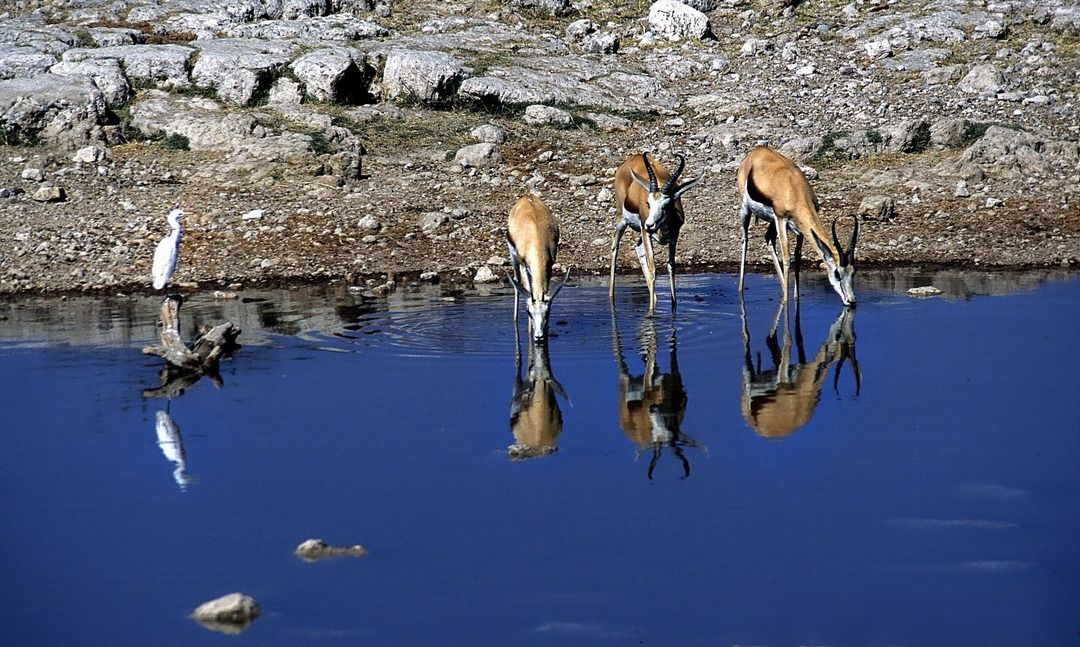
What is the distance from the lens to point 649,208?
49.1 feet

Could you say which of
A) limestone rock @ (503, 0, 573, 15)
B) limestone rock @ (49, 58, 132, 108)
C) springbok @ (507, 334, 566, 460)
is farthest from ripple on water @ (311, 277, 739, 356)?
limestone rock @ (503, 0, 573, 15)

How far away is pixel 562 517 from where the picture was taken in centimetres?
804

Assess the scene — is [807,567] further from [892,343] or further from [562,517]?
[892,343]

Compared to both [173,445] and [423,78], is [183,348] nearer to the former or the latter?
[173,445]

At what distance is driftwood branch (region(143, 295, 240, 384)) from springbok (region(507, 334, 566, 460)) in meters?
2.70

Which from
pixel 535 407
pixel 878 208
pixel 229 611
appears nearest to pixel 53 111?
pixel 878 208

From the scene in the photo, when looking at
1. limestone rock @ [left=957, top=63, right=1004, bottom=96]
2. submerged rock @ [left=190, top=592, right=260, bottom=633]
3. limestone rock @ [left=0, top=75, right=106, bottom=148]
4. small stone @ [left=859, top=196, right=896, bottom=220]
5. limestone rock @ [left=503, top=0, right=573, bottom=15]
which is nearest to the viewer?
submerged rock @ [left=190, top=592, right=260, bottom=633]

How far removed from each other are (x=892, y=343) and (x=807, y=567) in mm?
6067

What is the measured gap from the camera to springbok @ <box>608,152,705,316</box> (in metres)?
14.8

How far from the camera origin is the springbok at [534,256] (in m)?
12.9

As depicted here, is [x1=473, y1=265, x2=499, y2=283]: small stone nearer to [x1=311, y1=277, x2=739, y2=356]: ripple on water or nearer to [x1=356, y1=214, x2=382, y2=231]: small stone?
[x1=311, y1=277, x2=739, y2=356]: ripple on water

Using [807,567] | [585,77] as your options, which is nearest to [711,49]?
[585,77]

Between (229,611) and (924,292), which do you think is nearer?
(229,611)

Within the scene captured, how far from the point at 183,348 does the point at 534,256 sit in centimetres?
338
